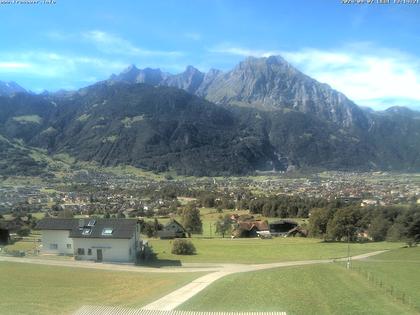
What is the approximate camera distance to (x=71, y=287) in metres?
31.8

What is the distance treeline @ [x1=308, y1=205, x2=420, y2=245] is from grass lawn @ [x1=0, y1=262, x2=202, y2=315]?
128 feet

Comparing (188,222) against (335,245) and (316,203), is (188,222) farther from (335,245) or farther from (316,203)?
(316,203)

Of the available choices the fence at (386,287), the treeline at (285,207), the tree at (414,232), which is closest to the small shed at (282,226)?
the treeline at (285,207)

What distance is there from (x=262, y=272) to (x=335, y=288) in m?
9.51

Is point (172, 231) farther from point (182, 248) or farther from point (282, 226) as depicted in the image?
point (282, 226)

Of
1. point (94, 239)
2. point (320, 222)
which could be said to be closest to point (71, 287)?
point (94, 239)

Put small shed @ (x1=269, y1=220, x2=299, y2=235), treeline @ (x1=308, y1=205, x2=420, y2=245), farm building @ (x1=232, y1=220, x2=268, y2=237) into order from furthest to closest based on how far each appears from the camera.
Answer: small shed @ (x1=269, y1=220, x2=299, y2=235)
farm building @ (x1=232, y1=220, x2=268, y2=237)
treeline @ (x1=308, y1=205, x2=420, y2=245)

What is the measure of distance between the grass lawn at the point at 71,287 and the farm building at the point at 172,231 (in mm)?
36450

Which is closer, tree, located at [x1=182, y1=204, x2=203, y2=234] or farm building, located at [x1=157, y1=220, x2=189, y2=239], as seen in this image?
farm building, located at [x1=157, y1=220, x2=189, y2=239]

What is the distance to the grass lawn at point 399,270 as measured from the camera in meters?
33.9

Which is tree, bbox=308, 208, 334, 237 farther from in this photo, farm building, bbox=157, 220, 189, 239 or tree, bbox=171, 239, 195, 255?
tree, bbox=171, 239, 195, 255

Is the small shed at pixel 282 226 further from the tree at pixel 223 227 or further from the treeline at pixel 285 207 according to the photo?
the treeline at pixel 285 207

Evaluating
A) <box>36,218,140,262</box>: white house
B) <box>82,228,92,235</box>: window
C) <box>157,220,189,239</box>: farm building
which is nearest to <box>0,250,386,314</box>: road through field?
<box>36,218,140,262</box>: white house

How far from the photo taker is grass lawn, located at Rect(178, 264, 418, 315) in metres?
26.4
